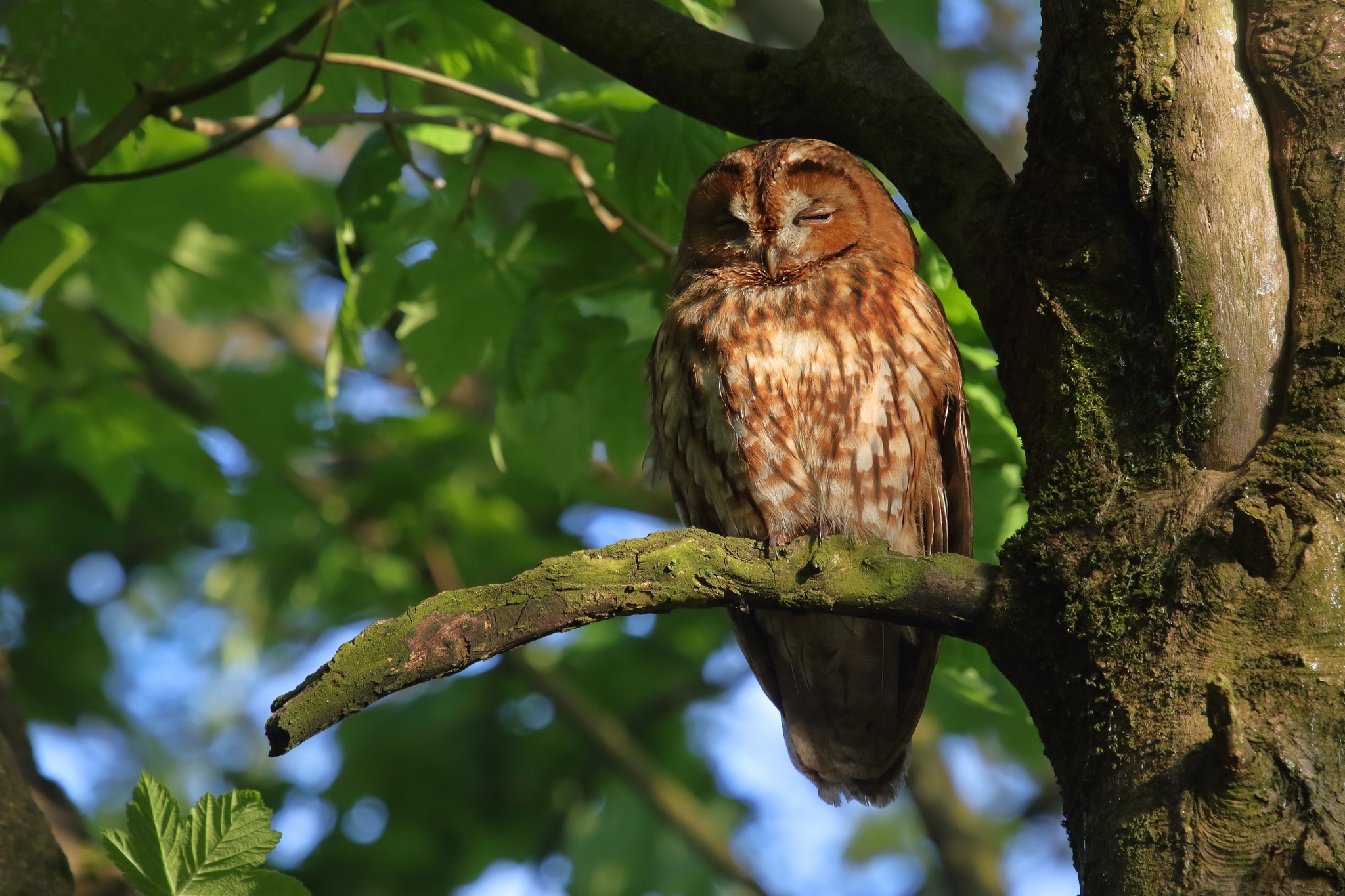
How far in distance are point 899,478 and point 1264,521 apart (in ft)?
4.41

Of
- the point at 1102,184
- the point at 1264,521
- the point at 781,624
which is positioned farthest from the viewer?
the point at 781,624

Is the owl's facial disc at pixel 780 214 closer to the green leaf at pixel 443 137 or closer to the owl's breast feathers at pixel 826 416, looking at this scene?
the owl's breast feathers at pixel 826 416

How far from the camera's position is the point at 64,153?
2400 mm

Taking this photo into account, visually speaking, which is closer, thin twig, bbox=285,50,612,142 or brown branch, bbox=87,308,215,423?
thin twig, bbox=285,50,612,142

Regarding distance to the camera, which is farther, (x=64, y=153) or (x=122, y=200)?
(x=122, y=200)

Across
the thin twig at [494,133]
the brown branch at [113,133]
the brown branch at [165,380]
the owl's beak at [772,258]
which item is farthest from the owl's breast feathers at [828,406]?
the brown branch at [165,380]

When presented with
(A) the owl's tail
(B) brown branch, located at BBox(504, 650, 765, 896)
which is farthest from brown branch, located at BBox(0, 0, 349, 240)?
(B) brown branch, located at BBox(504, 650, 765, 896)

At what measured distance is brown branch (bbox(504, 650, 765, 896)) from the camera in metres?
4.74

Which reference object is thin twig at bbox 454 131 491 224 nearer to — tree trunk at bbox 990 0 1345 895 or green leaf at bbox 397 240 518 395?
green leaf at bbox 397 240 518 395

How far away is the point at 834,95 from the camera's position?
86.0 inches

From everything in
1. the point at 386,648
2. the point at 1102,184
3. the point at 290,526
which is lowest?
the point at 290,526

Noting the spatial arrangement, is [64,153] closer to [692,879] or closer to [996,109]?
[692,879]

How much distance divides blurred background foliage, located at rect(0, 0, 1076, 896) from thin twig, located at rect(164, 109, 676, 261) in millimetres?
13

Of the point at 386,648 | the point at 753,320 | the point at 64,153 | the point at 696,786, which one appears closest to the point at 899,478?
the point at 753,320
